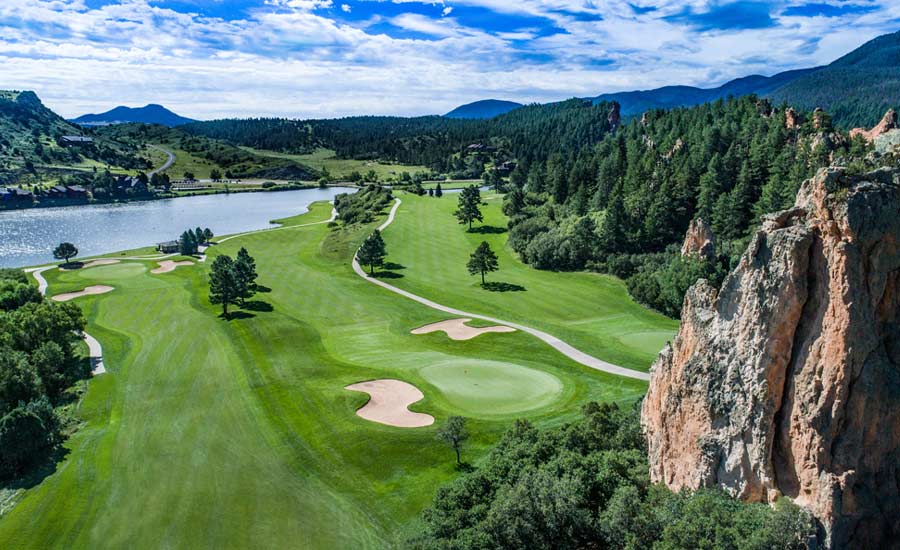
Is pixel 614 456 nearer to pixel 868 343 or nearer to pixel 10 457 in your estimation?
pixel 868 343

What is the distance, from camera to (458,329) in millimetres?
62406

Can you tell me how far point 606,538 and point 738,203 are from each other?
66760 mm

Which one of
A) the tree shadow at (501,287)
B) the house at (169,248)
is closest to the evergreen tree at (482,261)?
the tree shadow at (501,287)

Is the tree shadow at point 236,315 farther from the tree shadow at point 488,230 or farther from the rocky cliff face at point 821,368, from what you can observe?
the rocky cliff face at point 821,368

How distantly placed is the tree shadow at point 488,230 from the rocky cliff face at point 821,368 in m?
92.4

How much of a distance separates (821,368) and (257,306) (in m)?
64.0

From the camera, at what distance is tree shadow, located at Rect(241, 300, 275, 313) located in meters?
70.1

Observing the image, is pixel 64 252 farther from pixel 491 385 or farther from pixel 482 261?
pixel 491 385

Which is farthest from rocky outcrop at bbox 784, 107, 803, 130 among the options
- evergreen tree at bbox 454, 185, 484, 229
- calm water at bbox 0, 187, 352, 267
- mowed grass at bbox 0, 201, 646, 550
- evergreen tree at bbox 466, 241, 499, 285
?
calm water at bbox 0, 187, 352, 267

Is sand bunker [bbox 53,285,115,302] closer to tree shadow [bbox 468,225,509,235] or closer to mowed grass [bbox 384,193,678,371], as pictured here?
mowed grass [bbox 384,193,678,371]

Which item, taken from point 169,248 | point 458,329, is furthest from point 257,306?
point 169,248

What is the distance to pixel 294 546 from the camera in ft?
94.1

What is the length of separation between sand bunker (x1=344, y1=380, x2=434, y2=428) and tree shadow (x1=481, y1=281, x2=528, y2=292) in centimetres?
3258

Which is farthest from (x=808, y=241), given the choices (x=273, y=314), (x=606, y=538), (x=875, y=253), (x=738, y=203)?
(x=738, y=203)
